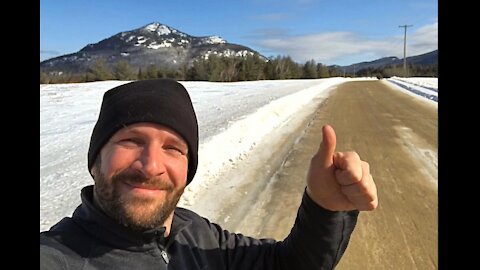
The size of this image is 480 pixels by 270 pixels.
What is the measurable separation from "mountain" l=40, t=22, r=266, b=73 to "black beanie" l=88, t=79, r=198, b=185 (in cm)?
4762

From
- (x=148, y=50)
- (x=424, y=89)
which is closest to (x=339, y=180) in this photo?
(x=424, y=89)

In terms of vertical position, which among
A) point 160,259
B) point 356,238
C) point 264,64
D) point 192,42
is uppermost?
point 192,42

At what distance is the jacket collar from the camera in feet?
4.55

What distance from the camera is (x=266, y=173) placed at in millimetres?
5695

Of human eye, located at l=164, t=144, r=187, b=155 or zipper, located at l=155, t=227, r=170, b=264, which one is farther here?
human eye, located at l=164, t=144, r=187, b=155

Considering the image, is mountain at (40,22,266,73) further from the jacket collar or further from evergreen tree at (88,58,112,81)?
the jacket collar

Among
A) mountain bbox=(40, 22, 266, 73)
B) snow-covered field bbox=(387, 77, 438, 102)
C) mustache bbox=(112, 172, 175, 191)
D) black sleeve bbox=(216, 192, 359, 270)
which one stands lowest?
black sleeve bbox=(216, 192, 359, 270)

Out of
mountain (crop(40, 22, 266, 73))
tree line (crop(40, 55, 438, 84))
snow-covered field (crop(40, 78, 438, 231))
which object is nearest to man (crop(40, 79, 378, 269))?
snow-covered field (crop(40, 78, 438, 231))

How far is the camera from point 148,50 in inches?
3103
